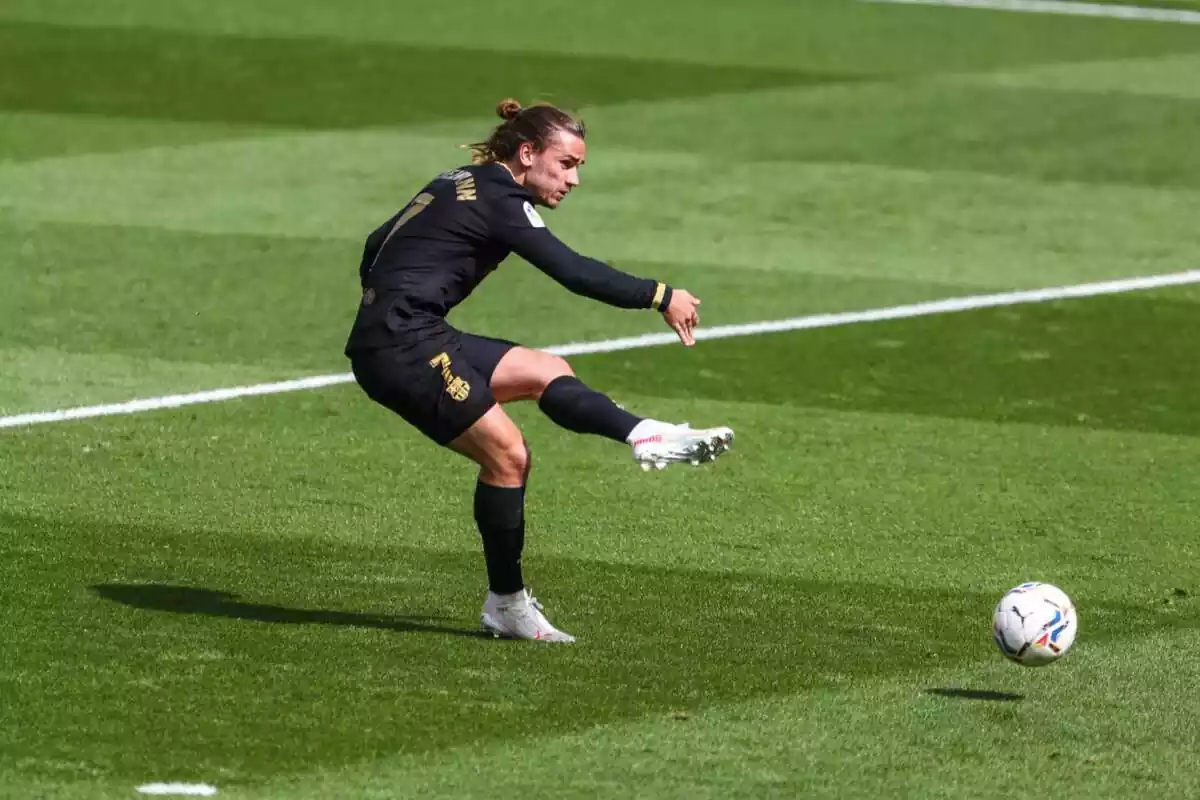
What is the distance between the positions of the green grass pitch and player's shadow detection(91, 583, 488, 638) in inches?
1.1

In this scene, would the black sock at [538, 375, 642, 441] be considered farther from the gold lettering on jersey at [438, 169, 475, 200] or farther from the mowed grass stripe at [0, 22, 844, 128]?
the mowed grass stripe at [0, 22, 844, 128]

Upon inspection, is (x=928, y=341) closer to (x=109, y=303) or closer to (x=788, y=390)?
(x=788, y=390)

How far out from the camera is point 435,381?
8570 mm

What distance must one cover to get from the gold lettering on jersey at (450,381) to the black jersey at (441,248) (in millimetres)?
112

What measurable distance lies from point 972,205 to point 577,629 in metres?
9.45

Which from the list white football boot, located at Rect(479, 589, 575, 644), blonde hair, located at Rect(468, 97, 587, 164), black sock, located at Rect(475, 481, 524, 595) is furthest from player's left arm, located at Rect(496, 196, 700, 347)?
white football boot, located at Rect(479, 589, 575, 644)

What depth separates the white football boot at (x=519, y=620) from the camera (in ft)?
28.5

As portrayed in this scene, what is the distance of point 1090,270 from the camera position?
52.3ft

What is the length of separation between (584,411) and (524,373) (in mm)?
353

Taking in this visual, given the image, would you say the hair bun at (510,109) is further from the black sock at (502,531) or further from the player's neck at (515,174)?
the black sock at (502,531)

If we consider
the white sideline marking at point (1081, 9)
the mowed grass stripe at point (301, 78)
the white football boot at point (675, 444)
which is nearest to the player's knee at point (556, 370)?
the white football boot at point (675, 444)

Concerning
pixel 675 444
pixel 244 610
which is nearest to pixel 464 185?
pixel 675 444

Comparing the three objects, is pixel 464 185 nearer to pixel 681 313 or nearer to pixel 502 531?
pixel 681 313

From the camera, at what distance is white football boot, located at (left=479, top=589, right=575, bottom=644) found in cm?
867
